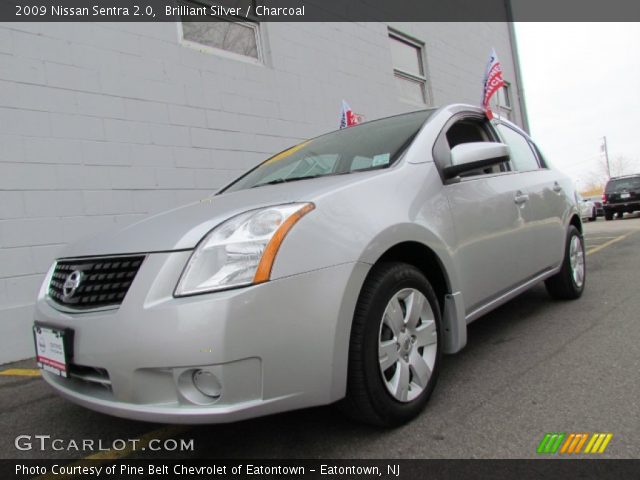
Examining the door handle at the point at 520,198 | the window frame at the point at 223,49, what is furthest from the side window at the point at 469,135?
the window frame at the point at 223,49

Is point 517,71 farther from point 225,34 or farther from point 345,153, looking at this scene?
point 345,153

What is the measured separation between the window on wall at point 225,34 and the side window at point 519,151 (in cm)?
356

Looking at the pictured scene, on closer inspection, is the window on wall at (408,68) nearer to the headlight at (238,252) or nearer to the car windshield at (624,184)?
the headlight at (238,252)

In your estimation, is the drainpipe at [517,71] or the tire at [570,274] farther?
the drainpipe at [517,71]

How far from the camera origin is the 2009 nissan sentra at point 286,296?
1550mm

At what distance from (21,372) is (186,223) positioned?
248 cm

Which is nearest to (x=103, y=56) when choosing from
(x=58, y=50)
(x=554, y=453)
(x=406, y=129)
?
(x=58, y=50)

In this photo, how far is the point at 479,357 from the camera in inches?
110

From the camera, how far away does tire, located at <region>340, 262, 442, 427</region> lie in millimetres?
1787

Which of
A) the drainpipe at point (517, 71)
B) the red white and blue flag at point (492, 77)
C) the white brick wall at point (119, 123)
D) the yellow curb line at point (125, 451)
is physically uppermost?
the drainpipe at point (517, 71)

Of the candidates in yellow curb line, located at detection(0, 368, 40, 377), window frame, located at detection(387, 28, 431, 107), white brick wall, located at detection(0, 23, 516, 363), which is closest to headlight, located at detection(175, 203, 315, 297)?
yellow curb line, located at detection(0, 368, 40, 377)

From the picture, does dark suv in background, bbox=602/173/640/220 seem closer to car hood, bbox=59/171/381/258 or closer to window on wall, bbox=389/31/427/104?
window on wall, bbox=389/31/427/104

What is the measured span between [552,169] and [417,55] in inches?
235

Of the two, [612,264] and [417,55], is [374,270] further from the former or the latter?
[417,55]
